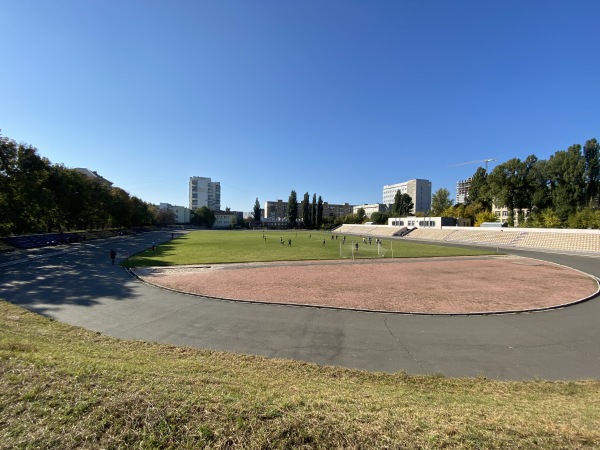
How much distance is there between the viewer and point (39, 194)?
128 ft

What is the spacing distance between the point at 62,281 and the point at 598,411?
85.2ft

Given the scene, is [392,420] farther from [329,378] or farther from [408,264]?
[408,264]

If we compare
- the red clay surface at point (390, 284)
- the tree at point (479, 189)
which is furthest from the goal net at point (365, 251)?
the tree at point (479, 189)

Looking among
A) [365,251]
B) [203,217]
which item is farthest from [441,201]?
[203,217]

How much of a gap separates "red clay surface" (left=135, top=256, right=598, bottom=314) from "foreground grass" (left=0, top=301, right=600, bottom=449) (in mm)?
9854

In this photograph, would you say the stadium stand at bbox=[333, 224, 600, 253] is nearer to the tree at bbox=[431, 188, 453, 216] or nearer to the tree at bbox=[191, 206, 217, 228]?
the tree at bbox=[431, 188, 453, 216]

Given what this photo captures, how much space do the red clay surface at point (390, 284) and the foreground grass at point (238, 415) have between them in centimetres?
985

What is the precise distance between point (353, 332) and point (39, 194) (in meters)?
48.5

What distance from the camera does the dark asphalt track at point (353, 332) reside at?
8945mm

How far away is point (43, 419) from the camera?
3242 mm

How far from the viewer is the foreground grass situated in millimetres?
3139

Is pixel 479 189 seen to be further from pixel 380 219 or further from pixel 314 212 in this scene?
pixel 314 212

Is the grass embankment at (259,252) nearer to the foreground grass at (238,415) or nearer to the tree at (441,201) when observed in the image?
the foreground grass at (238,415)

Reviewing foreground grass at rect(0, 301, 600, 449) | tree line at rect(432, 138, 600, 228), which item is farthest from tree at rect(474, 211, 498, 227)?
foreground grass at rect(0, 301, 600, 449)
